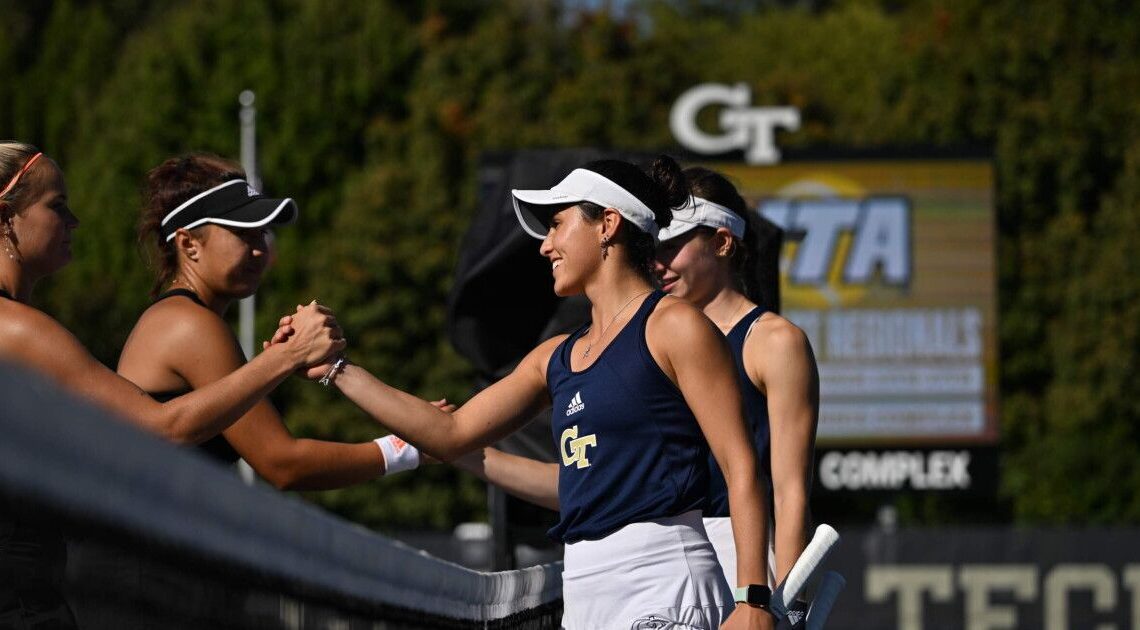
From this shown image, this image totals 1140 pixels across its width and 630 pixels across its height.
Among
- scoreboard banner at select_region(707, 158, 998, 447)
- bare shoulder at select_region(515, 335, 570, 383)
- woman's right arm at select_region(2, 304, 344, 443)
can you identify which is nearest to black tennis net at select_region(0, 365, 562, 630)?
woman's right arm at select_region(2, 304, 344, 443)

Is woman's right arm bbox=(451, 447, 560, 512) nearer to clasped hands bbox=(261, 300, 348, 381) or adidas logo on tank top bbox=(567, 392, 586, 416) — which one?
clasped hands bbox=(261, 300, 348, 381)

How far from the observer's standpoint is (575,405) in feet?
13.3

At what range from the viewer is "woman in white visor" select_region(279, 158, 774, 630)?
3916mm

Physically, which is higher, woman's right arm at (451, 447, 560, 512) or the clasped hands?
the clasped hands

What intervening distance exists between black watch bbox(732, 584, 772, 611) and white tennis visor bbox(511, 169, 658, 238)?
2.67 ft

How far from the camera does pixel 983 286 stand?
19.2 m

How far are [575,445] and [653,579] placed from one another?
33 cm

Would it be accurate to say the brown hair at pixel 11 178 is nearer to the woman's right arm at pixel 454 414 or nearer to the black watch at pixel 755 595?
the woman's right arm at pixel 454 414

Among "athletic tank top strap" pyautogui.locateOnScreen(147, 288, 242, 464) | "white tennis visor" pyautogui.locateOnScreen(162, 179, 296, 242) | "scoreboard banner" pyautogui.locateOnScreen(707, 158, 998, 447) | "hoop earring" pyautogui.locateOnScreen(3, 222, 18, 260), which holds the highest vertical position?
"scoreboard banner" pyautogui.locateOnScreen(707, 158, 998, 447)

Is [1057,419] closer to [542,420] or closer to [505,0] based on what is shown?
[505,0]

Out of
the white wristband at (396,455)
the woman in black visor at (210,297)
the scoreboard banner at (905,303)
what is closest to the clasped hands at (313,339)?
the woman in black visor at (210,297)

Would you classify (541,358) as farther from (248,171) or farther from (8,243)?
(248,171)

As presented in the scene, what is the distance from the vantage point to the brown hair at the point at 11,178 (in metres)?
4.20

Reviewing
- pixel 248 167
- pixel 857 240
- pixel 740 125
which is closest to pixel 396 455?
pixel 857 240
